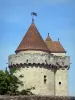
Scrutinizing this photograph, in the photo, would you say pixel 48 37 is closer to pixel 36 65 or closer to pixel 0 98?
pixel 36 65

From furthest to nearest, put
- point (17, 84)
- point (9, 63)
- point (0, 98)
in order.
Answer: point (9, 63)
point (17, 84)
point (0, 98)

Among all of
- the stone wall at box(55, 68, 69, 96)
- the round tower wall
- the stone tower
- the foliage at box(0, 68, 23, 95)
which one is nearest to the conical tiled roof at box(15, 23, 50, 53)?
the stone tower

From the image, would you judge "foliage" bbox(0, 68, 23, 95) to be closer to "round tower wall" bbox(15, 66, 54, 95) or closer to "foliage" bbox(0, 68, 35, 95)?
"foliage" bbox(0, 68, 35, 95)

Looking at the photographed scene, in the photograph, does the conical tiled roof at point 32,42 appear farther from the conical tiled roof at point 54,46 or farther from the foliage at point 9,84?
the foliage at point 9,84

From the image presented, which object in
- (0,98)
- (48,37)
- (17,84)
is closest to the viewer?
(0,98)

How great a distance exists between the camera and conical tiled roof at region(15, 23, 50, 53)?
155 ft

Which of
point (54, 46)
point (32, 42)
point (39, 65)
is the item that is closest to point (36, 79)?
point (39, 65)

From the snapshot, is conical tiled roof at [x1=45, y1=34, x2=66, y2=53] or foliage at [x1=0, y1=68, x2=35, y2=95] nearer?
foliage at [x1=0, y1=68, x2=35, y2=95]

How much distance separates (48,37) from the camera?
172 ft

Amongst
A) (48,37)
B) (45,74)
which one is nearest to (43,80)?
(45,74)

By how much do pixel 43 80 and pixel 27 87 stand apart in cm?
196

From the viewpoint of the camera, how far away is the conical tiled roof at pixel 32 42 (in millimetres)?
47125

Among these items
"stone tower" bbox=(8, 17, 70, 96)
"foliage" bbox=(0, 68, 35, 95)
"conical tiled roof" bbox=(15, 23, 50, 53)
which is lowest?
"foliage" bbox=(0, 68, 35, 95)

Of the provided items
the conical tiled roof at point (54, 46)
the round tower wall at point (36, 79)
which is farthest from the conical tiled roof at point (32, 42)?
the conical tiled roof at point (54, 46)
